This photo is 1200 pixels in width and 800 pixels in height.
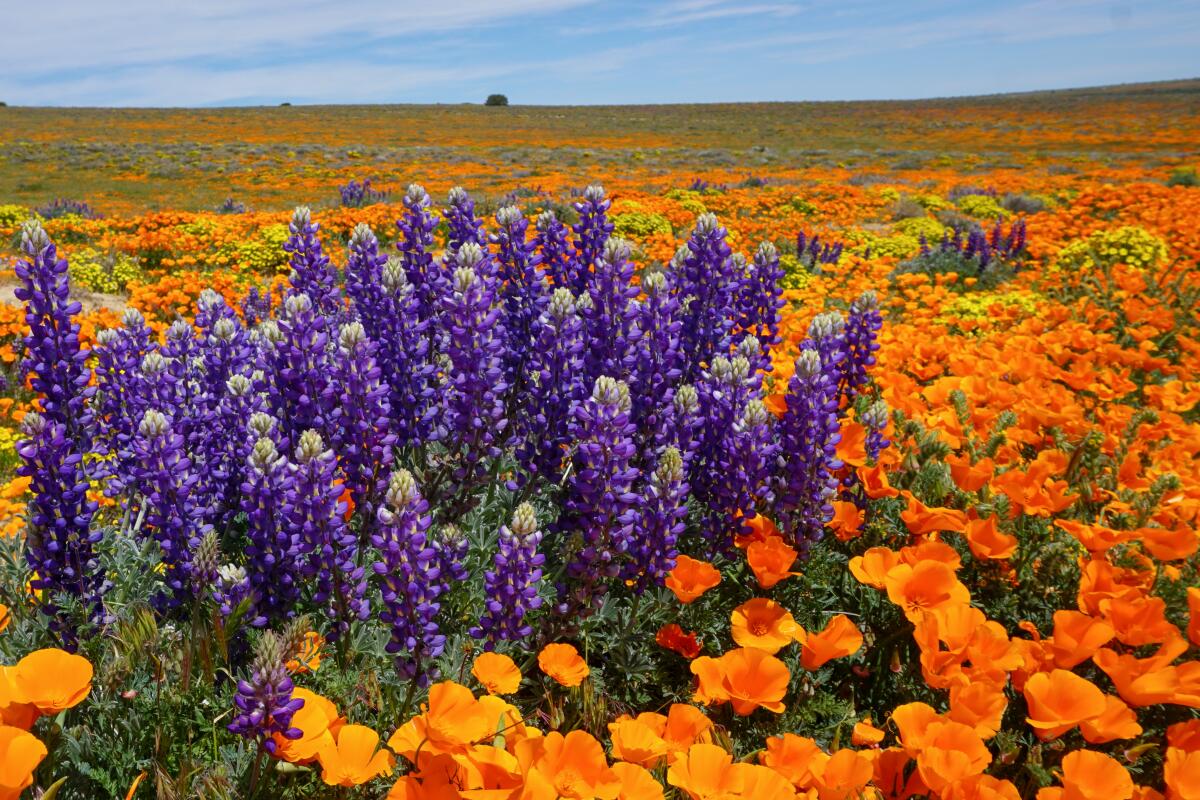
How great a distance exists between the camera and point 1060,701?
1961 millimetres

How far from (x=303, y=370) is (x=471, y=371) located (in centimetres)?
59

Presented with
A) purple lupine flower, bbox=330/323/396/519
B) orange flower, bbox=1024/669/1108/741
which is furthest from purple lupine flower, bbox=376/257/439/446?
orange flower, bbox=1024/669/1108/741

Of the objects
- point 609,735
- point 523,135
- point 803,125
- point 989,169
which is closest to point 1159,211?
point 609,735

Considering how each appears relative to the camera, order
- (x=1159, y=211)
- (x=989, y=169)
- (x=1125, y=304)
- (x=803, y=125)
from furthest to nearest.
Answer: (x=803, y=125)
(x=989, y=169)
(x=1159, y=211)
(x=1125, y=304)

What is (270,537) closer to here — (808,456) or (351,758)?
(351,758)

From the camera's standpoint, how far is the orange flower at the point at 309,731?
→ 1.74 m

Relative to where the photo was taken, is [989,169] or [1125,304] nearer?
[1125,304]

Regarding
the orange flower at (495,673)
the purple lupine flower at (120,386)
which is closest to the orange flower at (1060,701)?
the orange flower at (495,673)

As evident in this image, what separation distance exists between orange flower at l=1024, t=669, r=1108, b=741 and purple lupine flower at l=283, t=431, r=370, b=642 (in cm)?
195

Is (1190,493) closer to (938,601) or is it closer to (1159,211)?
(938,601)

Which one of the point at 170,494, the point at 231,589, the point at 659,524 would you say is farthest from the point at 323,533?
the point at 659,524

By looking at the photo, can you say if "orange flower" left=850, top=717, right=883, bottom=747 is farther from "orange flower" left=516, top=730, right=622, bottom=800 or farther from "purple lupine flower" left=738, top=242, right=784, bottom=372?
"purple lupine flower" left=738, top=242, right=784, bottom=372

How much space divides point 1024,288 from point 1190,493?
603 centimetres

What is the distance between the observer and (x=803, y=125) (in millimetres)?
74938
